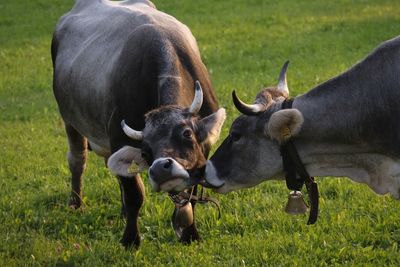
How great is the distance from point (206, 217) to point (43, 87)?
8.26m

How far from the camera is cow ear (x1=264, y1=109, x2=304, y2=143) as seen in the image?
6.02 m

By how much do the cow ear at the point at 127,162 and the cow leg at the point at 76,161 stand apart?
6.76 feet

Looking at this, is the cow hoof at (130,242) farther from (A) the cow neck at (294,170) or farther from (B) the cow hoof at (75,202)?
(A) the cow neck at (294,170)

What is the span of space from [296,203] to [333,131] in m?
0.72

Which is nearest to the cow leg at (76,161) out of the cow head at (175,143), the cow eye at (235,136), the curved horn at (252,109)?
the cow head at (175,143)

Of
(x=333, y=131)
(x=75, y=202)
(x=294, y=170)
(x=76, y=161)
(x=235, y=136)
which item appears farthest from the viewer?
(x=76, y=161)

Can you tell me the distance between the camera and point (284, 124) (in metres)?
6.11

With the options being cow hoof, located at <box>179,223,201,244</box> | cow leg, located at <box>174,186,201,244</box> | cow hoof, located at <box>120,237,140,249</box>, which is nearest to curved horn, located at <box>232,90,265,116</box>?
cow leg, located at <box>174,186,201,244</box>

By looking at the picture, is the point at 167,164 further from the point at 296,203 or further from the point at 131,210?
the point at 131,210

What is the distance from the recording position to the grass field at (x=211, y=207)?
7.17 m

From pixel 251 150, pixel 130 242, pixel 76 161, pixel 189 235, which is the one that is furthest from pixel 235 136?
pixel 76 161

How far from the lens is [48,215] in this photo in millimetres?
8734

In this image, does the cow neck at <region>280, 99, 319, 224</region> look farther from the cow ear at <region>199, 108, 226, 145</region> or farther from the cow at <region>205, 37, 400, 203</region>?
the cow ear at <region>199, 108, 226, 145</region>

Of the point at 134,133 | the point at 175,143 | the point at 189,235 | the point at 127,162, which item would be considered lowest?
the point at 189,235
